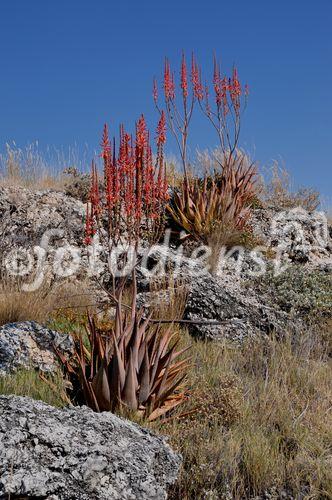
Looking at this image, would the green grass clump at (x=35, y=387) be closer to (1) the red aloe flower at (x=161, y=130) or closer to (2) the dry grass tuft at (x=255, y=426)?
(2) the dry grass tuft at (x=255, y=426)

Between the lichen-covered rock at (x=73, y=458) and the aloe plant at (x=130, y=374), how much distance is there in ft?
2.60

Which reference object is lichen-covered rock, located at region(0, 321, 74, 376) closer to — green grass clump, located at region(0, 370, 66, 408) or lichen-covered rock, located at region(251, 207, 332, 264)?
green grass clump, located at region(0, 370, 66, 408)

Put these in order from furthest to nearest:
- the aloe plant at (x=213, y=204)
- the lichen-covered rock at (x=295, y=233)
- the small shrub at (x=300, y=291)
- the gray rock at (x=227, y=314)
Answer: the lichen-covered rock at (x=295, y=233)
the aloe plant at (x=213, y=204)
the small shrub at (x=300, y=291)
the gray rock at (x=227, y=314)

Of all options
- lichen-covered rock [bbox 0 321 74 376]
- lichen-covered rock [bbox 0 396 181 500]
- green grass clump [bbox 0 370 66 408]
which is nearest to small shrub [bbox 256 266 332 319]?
lichen-covered rock [bbox 0 321 74 376]

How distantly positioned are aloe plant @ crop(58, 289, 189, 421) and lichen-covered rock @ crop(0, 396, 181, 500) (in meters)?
0.79

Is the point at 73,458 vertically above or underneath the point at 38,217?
underneath

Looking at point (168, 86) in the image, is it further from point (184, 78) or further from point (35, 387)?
point (35, 387)

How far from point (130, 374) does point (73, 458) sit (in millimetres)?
1241

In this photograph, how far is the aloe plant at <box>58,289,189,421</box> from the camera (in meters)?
4.58

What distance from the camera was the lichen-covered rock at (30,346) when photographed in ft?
18.1

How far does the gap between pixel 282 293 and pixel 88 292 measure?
290 cm

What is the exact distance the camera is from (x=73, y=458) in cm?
334

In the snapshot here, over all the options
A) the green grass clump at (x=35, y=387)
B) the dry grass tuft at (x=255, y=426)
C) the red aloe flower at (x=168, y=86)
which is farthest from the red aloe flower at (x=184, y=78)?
the green grass clump at (x=35, y=387)

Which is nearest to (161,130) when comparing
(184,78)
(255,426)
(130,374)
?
(130,374)
